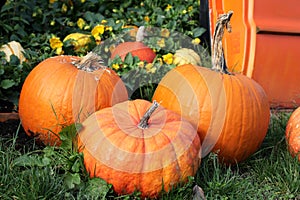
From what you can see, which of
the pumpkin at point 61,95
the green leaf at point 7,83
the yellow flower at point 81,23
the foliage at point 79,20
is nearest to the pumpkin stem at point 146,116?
the pumpkin at point 61,95

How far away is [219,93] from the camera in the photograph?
2.59 meters

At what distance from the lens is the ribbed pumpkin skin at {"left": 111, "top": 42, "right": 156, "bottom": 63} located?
366 centimetres

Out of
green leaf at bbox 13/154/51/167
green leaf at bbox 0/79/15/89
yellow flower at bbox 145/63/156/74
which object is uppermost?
green leaf at bbox 0/79/15/89

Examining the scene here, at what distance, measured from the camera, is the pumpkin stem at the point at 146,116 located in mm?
2264

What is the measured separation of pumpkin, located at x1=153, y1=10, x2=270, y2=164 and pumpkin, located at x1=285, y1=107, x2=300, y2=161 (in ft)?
0.58

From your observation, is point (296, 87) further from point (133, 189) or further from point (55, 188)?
point (55, 188)

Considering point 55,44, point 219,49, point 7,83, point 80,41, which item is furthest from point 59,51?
point 219,49

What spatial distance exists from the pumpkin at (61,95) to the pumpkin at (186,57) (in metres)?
1.03

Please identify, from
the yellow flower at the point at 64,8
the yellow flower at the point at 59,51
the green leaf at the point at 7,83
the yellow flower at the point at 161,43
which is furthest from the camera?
the yellow flower at the point at 64,8

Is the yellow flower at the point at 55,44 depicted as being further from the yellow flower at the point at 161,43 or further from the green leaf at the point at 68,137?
the green leaf at the point at 68,137

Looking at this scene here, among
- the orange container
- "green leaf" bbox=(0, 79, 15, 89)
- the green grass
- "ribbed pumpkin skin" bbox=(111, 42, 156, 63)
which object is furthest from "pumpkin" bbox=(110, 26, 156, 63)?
the green grass

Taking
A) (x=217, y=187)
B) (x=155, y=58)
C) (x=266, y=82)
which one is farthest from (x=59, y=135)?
(x=266, y=82)

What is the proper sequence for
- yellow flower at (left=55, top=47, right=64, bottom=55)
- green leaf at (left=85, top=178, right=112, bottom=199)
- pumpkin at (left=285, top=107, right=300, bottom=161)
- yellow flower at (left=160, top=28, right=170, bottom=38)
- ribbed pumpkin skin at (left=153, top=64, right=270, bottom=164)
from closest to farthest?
green leaf at (left=85, top=178, right=112, bottom=199), ribbed pumpkin skin at (left=153, top=64, right=270, bottom=164), pumpkin at (left=285, top=107, right=300, bottom=161), yellow flower at (left=55, top=47, right=64, bottom=55), yellow flower at (left=160, top=28, right=170, bottom=38)

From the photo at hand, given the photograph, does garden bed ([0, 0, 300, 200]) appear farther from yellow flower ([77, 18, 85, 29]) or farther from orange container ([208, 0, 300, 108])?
orange container ([208, 0, 300, 108])
